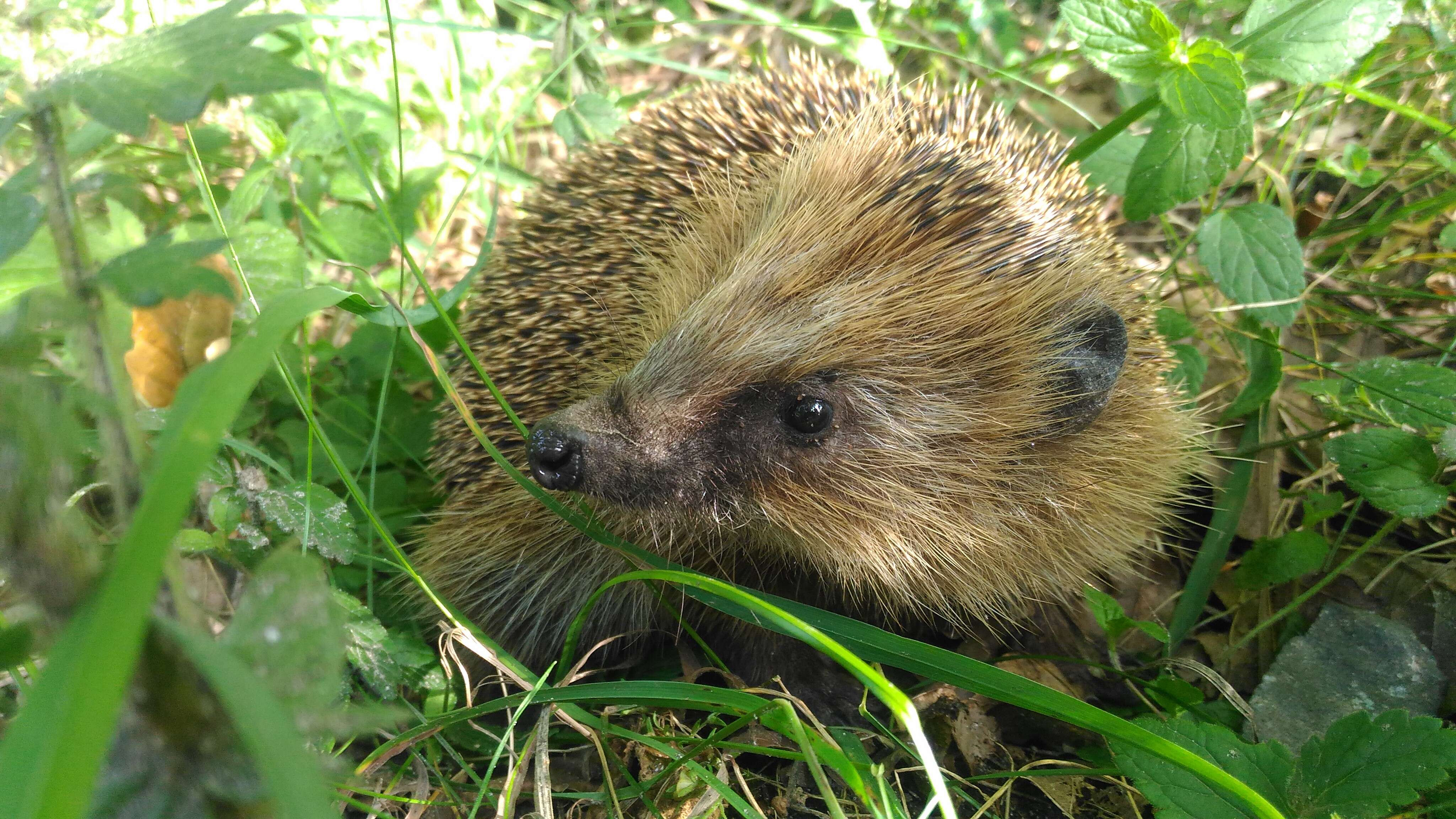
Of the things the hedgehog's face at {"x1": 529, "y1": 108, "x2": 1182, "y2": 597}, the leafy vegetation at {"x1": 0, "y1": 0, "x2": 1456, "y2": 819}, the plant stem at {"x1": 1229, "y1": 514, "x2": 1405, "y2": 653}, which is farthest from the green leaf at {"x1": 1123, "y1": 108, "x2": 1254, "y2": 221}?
the plant stem at {"x1": 1229, "y1": 514, "x2": 1405, "y2": 653}

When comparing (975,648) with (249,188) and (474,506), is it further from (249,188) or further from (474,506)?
(249,188)

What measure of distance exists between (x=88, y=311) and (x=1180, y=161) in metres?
2.75

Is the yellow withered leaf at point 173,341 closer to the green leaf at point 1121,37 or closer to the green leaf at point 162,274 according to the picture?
the green leaf at point 162,274

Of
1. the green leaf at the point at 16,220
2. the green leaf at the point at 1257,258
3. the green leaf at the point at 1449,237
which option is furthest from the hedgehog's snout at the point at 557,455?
the green leaf at the point at 1449,237

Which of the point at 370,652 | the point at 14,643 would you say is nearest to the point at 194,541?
the point at 370,652

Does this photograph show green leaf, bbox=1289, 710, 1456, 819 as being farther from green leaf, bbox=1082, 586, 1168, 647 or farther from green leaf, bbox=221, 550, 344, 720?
green leaf, bbox=221, 550, 344, 720

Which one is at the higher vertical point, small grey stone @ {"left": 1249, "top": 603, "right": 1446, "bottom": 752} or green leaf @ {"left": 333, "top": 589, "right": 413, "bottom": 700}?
green leaf @ {"left": 333, "top": 589, "right": 413, "bottom": 700}

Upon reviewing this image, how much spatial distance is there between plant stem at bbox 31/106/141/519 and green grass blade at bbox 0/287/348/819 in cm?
5

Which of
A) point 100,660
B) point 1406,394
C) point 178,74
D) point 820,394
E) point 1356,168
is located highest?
point 178,74

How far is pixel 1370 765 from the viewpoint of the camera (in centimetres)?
203

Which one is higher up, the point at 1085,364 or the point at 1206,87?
the point at 1206,87

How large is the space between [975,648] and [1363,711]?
1068 millimetres

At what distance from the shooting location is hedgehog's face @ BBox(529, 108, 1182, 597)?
2.25 m

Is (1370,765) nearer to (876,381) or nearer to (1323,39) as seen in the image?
(876,381)
